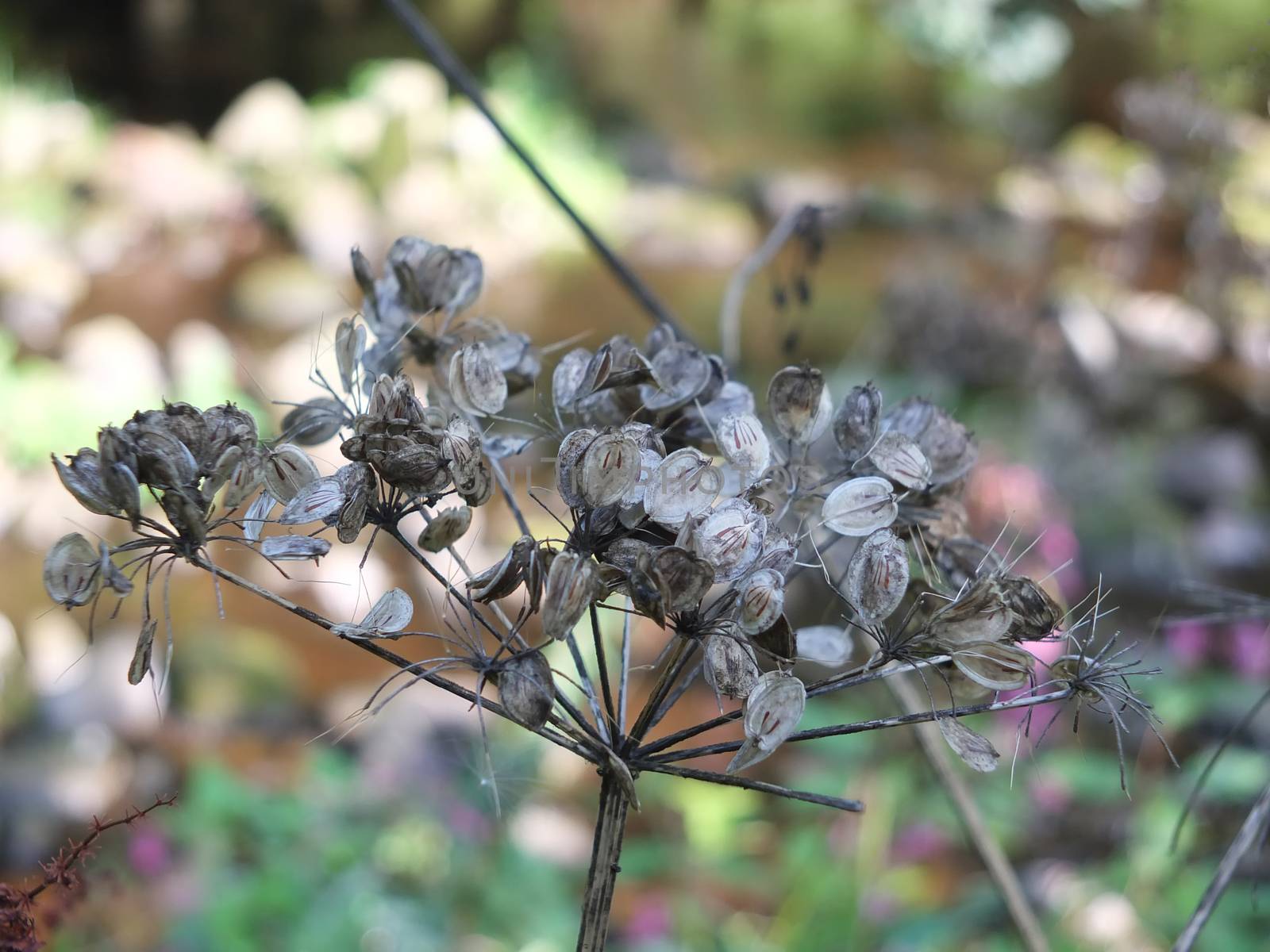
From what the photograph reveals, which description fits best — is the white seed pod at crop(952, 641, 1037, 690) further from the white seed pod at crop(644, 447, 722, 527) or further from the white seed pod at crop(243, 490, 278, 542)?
the white seed pod at crop(243, 490, 278, 542)

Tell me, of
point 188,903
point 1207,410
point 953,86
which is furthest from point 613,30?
point 188,903

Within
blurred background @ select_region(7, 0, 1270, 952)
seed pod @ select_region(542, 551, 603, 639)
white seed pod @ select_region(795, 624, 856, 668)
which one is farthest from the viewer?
blurred background @ select_region(7, 0, 1270, 952)

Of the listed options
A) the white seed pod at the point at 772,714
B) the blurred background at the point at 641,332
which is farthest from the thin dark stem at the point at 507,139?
the white seed pod at the point at 772,714

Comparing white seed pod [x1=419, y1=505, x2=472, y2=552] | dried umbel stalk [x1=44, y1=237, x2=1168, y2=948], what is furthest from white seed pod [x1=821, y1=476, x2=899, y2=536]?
white seed pod [x1=419, y1=505, x2=472, y2=552]

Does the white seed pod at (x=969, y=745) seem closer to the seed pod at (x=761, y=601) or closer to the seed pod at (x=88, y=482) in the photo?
the seed pod at (x=761, y=601)

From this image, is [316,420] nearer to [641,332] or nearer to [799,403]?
[799,403]

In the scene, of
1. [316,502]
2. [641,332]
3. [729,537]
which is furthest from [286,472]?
[641,332]
